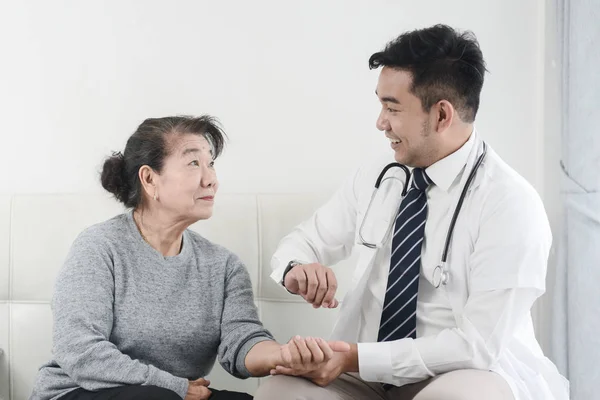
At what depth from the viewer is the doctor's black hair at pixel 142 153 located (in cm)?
205

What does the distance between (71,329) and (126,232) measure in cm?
30

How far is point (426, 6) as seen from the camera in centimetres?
246

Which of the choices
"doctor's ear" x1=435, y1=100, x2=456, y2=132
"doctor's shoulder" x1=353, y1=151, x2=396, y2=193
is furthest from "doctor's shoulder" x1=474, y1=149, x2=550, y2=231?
"doctor's shoulder" x1=353, y1=151, x2=396, y2=193

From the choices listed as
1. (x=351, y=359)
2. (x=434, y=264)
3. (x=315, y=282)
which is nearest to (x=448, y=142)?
(x=434, y=264)

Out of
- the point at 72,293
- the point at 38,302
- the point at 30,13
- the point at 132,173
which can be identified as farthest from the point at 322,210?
the point at 30,13

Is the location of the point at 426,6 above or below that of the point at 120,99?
above

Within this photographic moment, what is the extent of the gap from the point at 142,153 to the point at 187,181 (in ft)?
0.48

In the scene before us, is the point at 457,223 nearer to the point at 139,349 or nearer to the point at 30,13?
the point at 139,349

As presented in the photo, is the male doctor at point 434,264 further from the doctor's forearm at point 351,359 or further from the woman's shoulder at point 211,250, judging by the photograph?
the woman's shoulder at point 211,250

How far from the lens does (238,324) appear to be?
2.02 m

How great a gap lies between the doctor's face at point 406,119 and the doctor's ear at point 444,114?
2cm

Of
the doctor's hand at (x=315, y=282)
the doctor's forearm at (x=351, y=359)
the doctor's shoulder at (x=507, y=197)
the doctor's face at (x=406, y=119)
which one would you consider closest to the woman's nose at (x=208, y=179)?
the doctor's hand at (x=315, y=282)

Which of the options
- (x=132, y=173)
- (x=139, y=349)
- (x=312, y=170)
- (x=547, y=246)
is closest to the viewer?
(x=547, y=246)

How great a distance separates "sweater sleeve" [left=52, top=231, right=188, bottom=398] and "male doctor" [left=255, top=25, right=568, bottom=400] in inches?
12.9
